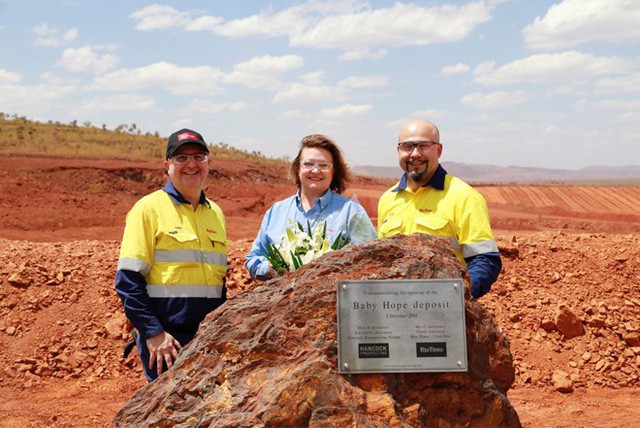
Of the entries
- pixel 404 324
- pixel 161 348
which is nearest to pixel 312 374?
pixel 404 324

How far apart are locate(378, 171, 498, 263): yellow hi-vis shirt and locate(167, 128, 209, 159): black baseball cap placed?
4.40 ft

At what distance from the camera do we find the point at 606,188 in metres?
34.7

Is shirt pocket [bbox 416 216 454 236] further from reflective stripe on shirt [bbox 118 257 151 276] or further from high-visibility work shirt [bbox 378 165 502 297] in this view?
reflective stripe on shirt [bbox 118 257 151 276]

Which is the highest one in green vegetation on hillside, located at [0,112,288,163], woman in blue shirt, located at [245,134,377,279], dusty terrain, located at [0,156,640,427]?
green vegetation on hillside, located at [0,112,288,163]

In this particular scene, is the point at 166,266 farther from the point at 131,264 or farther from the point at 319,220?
the point at 319,220

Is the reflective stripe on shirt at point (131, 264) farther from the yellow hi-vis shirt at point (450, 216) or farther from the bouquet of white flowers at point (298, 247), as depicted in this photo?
the yellow hi-vis shirt at point (450, 216)

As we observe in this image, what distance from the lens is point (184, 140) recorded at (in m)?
4.05

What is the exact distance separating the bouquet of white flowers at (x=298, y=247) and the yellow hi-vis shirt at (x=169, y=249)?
45 centimetres

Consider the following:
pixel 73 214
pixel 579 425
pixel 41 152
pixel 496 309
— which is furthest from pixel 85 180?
pixel 579 425

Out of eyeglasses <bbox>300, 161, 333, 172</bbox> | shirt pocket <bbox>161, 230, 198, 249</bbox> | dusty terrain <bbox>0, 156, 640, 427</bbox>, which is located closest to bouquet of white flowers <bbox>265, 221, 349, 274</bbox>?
eyeglasses <bbox>300, 161, 333, 172</bbox>

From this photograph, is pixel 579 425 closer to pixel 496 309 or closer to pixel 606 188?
pixel 496 309

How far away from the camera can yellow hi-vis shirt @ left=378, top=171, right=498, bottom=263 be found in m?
4.11

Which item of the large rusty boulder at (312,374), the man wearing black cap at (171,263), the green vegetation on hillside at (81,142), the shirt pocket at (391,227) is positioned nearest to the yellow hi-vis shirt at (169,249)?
the man wearing black cap at (171,263)

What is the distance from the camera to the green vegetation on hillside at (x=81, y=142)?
29688 mm
